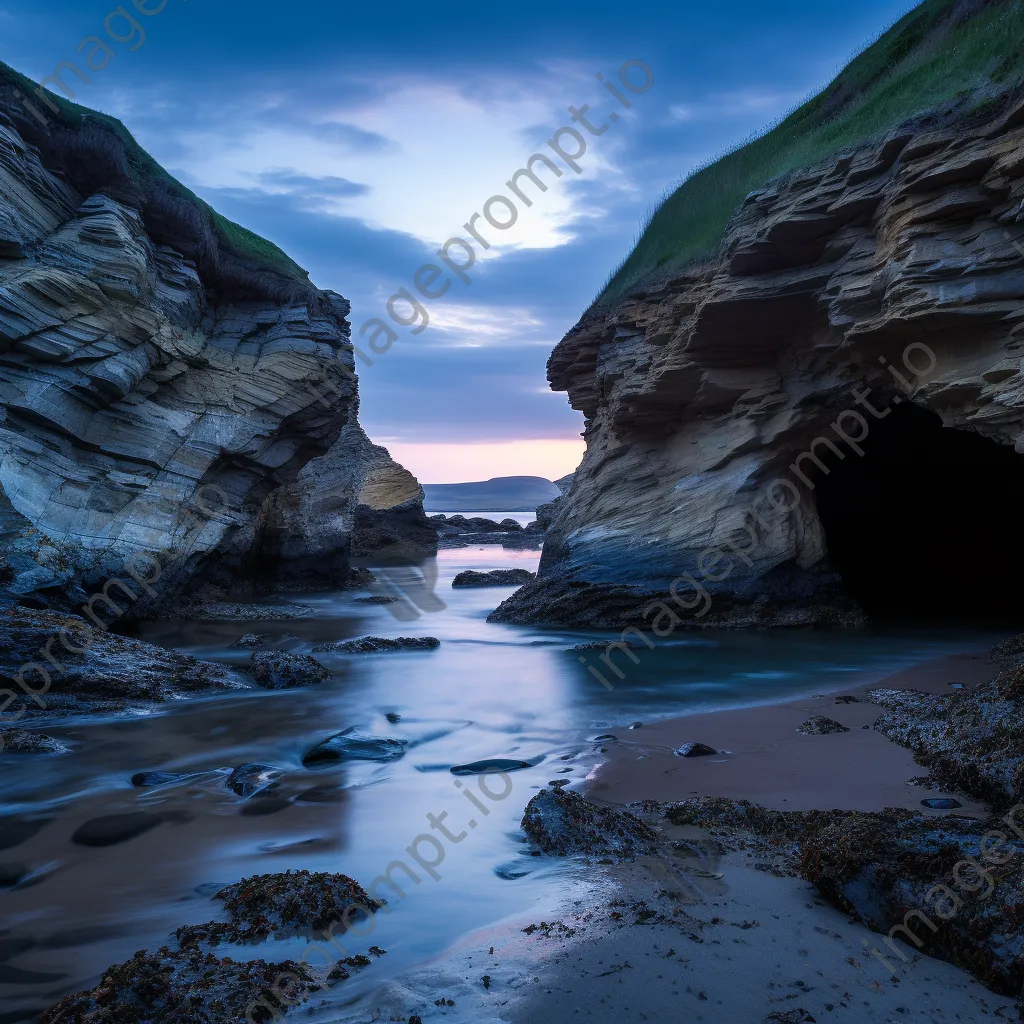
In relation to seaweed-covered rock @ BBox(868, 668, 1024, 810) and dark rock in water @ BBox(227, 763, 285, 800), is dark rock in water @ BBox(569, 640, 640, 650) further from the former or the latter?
dark rock in water @ BBox(227, 763, 285, 800)

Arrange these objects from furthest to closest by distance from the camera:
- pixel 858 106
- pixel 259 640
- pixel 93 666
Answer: pixel 858 106, pixel 259 640, pixel 93 666

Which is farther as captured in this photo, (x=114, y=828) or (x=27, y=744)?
(x=27, y=744)

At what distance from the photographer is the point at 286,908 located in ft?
13.4

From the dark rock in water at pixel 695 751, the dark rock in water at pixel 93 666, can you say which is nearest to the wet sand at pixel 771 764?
the dark rock in water at pixel 695 751

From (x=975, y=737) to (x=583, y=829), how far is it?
3293 millimetres

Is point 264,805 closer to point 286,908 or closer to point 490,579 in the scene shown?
point 286,908

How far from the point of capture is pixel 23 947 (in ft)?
12.7

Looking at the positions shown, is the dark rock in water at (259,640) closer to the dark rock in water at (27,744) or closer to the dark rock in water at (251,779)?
the dark rock in water at (27,744)

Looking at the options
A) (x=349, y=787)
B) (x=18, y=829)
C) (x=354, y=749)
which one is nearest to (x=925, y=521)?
(x=354, y=749)

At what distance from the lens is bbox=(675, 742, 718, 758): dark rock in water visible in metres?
6.92

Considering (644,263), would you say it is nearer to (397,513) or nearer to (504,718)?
(504,718)

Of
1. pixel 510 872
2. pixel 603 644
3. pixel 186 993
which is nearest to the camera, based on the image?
pixel 186 993

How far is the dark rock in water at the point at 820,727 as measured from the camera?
7438 millimetres

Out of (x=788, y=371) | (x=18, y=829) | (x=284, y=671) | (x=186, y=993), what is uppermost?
(x=788, y=371)
